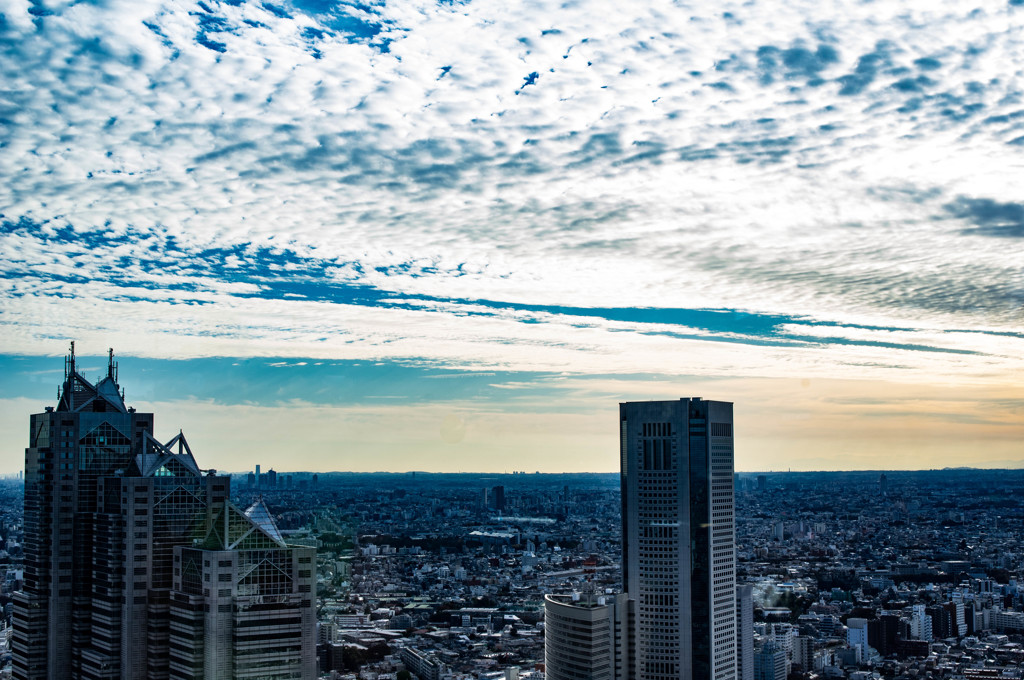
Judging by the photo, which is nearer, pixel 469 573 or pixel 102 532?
pixel 102 532

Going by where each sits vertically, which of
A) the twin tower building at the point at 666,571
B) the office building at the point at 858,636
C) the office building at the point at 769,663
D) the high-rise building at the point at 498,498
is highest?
the twin tower building at the point at 666,571

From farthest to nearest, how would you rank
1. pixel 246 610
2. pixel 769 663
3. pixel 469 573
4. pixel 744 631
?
pixel 469 573, pixel 769 663, pixel 744 631, pixel 246 610

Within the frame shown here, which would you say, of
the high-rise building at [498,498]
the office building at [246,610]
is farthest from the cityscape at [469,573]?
the high-rise building at [498,498]

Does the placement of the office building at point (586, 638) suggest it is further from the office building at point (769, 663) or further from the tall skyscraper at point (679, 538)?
the office building at point (769, 663)

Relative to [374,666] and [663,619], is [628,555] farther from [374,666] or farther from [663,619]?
[374,666]

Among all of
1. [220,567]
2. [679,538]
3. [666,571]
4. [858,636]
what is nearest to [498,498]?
[858,636]

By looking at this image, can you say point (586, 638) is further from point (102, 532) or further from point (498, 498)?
point (498, 498)
